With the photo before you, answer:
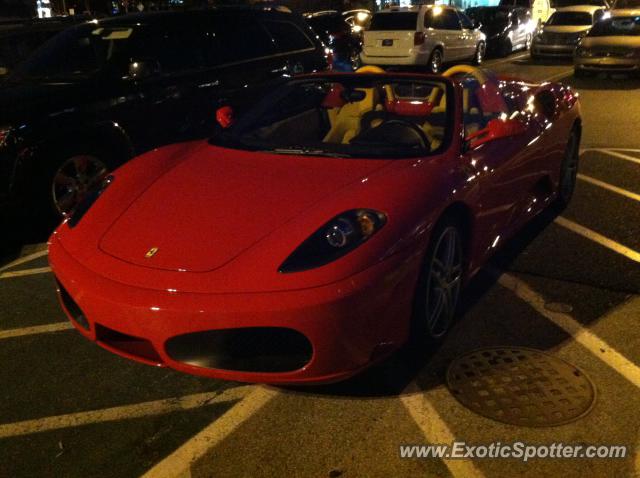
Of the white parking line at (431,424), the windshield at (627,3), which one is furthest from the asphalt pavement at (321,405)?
the windshield at (627,3)

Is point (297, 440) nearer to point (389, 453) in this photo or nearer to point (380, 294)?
point (389, 453)

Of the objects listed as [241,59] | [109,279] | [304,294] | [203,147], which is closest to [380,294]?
[304,294]

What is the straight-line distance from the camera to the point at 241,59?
6.69 m

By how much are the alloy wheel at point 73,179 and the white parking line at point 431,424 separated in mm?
3475

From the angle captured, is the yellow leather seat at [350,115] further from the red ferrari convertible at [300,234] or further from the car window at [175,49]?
the car window at [175,49]

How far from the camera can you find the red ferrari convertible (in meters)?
2.50

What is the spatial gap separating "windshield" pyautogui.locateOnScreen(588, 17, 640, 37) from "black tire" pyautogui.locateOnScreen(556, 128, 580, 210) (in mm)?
10758

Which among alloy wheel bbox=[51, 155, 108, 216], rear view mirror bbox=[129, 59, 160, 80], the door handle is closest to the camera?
alloy wheel bbox=[51, 155, 108, 216]

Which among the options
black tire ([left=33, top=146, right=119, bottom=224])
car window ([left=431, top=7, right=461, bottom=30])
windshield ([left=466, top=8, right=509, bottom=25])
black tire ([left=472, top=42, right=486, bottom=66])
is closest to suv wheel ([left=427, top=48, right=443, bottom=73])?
car window ([left=431, top=7, right=461, bottom=30])

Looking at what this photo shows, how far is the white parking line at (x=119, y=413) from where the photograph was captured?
2.76 m

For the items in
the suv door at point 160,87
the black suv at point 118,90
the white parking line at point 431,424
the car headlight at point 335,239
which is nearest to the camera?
the white parking line at point 431,424

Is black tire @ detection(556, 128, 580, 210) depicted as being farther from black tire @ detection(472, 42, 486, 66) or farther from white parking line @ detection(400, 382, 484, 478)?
black tire @ detection(472, 42, 486, 66)

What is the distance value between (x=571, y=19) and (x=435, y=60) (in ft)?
18.5

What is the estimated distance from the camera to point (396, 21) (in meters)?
15.4
